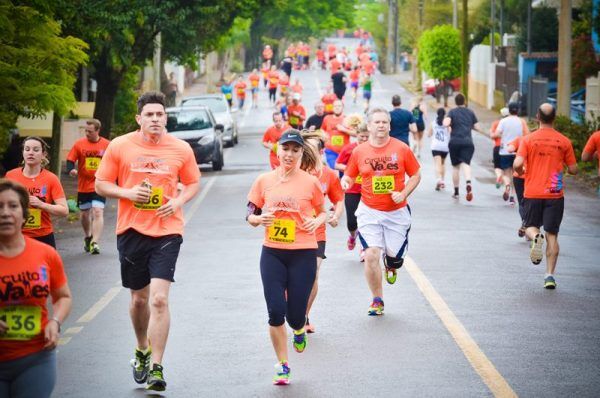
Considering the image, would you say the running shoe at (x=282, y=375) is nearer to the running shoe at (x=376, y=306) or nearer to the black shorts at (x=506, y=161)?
the running shoe at (x=376, y=306)

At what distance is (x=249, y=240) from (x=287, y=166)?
886cm

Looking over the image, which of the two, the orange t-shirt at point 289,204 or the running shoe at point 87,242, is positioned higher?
the orange t-shirt at point 289,204

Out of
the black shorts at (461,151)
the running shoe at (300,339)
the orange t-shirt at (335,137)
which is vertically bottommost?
the running shoe at (300,339)

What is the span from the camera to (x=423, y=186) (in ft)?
86.6

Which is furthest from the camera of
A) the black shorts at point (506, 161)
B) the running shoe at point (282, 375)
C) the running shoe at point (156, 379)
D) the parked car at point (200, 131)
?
the parked car at point (200, 131)

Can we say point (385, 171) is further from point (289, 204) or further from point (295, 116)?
point (295, 116)

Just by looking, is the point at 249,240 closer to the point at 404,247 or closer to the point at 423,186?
the point at 404,247

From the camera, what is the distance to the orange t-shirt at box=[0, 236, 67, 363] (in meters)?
6.41

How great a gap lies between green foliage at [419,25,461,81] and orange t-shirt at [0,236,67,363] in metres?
56.4

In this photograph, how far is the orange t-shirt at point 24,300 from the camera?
641cm

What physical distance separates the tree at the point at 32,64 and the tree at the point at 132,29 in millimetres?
4406

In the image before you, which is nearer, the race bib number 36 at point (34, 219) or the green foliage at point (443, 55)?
the race bib number 36 at point (34, 219)

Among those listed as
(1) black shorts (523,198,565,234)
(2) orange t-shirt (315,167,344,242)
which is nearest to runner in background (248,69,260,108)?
(1) black shorts (523,198,565,234)

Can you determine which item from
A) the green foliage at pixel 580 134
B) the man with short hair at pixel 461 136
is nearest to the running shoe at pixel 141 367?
the man with short hair at pixel 461 136
